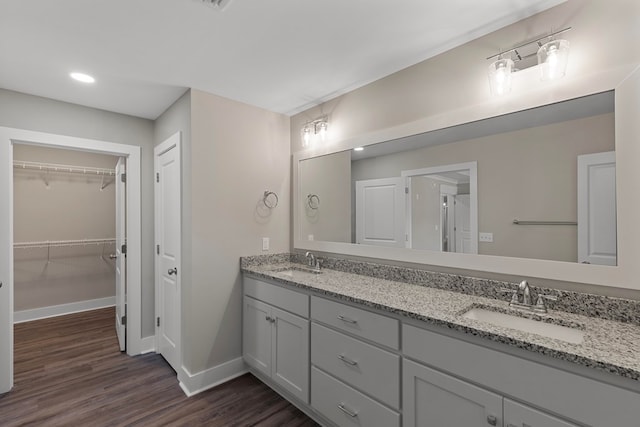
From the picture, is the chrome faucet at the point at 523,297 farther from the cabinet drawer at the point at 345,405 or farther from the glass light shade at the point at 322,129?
the glass light shade at the point at 322,129

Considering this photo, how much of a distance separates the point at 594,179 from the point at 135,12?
239 centimetres

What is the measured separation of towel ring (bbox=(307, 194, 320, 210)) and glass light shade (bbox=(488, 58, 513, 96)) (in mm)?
1648

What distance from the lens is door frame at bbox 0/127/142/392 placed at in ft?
7.77

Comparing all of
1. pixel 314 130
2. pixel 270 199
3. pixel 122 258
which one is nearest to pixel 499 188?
pixel 314 130

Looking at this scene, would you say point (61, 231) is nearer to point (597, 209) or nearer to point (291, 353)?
point (291, 353)

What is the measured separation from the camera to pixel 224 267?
2.58 meters

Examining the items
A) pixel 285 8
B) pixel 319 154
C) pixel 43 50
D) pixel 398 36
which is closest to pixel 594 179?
pixel 398 36

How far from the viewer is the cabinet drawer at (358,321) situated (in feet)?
5.16

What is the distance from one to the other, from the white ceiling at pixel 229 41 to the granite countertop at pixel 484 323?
1513mm

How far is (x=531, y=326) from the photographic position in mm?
1427

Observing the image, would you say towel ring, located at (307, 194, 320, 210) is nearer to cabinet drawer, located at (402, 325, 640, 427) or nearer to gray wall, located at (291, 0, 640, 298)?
gray wall, located at (291, 0, 640, 298)

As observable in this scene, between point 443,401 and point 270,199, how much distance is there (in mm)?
2103

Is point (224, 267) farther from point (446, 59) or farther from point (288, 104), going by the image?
point (446, 59)

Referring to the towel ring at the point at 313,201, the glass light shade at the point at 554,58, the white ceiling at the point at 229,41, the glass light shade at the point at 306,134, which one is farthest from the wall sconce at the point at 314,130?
the glass light shade at the point at 554,58
